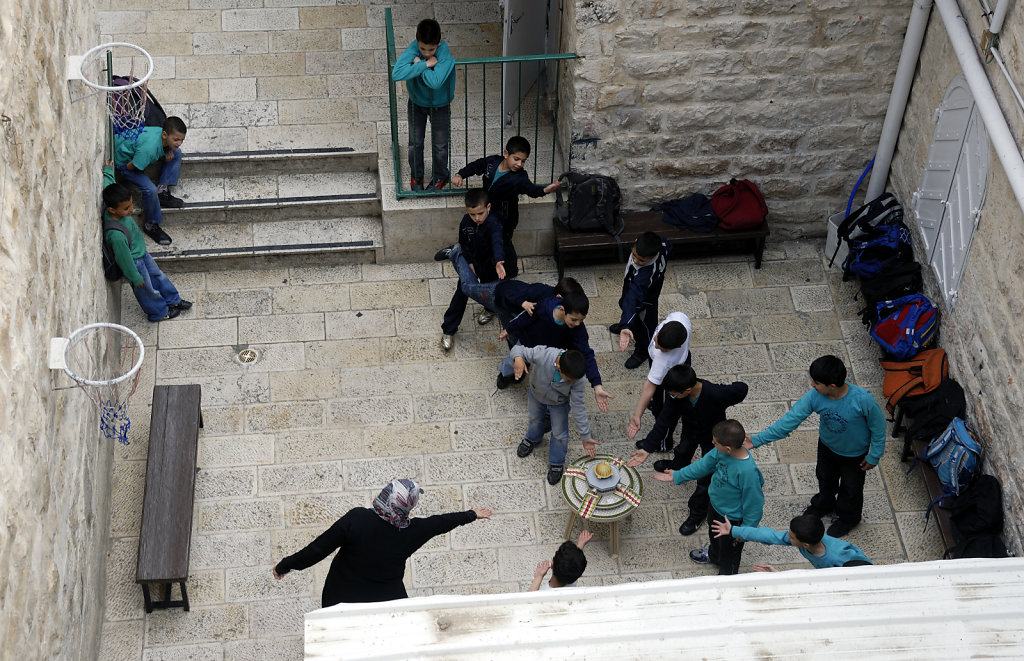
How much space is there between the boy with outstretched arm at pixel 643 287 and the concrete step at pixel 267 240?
2285 millimetres

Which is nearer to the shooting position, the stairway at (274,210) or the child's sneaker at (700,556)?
the child's sneaker at (700,556)

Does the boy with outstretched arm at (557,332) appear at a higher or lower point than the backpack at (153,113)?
lower

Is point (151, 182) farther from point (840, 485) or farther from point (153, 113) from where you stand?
point (840, 485)

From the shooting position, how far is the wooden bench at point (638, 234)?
9242 mm

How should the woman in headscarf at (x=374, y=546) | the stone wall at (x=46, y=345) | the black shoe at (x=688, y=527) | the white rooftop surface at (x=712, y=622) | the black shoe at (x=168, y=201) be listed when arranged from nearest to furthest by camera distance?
the white rooftop surface at (x=712, y=622) → the stone wall at (x=46, y=345) → the woman in headscarf at (x=374, y=546) → the black shoe at (x=688, y=527) → the black shoe at (x=168, y=201)

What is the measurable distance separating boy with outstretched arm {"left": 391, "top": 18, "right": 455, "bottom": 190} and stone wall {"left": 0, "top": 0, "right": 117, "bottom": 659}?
236cm

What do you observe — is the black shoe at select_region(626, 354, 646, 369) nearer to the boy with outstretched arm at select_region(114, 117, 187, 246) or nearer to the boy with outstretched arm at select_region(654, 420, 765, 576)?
the boy with outstretched arm at select_region(654, 420, 765, 576)

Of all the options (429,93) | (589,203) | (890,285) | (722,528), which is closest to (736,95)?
(589,203)

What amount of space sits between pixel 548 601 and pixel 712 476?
2.29 metres

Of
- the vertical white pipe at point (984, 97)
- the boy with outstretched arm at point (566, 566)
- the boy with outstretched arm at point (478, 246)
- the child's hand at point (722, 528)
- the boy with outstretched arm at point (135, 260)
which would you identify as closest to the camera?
the boy with outstretched arm at point (566, 566)

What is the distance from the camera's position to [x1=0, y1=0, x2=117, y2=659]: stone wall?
5359 mm

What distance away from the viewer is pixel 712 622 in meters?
5.03

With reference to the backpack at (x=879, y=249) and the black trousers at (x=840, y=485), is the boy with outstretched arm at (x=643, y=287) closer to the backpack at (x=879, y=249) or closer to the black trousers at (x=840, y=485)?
the black trousers at (x=840, y=485)

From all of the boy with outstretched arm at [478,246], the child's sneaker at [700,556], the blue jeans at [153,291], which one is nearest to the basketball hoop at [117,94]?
the blue jeans at [153,291]
